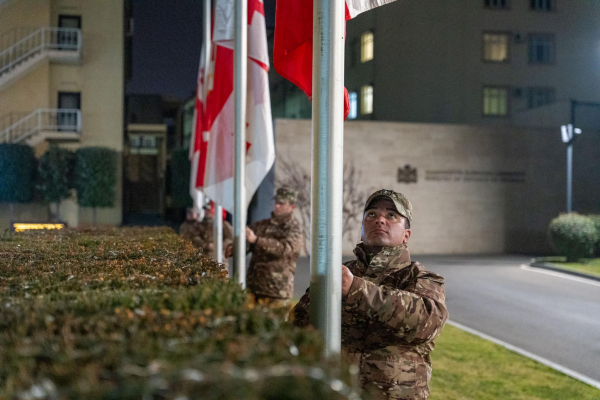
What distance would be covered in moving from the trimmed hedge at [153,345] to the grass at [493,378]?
4.82 meters

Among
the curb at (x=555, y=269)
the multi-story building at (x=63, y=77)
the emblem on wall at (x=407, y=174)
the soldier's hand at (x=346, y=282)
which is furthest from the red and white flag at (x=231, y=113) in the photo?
the multi-story building at (x=63, y=77)

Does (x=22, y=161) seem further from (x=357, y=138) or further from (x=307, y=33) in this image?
(x=307, y=33)

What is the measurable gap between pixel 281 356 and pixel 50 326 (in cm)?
82

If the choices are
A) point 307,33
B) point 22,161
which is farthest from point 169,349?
point 22,161

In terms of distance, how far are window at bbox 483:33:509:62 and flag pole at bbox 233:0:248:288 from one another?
30075mm

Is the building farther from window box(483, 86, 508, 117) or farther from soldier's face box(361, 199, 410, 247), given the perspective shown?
soldier's face box(361, 199, 410, 247)

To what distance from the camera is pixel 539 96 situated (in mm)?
34844

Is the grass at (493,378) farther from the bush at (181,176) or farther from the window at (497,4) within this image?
the window at (497,4)

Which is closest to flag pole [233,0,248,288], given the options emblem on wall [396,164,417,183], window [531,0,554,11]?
emblem on wall [396,164,417,183]

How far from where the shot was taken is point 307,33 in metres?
3.70

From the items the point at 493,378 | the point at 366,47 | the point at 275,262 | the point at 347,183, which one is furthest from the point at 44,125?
the point at 493,378

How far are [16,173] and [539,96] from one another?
95.4ft

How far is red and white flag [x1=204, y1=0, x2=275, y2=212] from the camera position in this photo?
6629 mm

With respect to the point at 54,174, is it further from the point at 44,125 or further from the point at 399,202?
the point at 399,202
